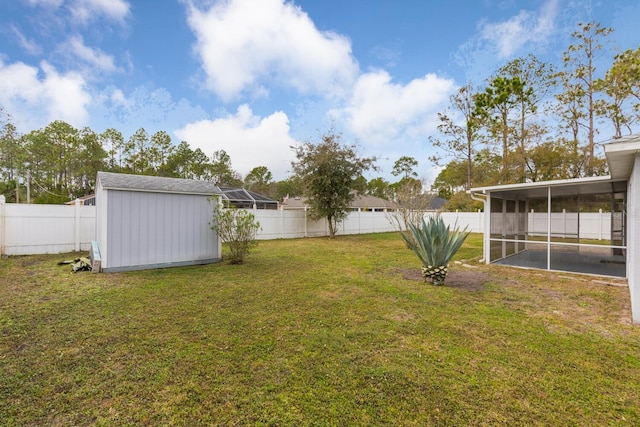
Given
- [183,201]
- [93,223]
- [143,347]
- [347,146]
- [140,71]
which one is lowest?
[143,347]

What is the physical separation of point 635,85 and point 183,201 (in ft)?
62.7

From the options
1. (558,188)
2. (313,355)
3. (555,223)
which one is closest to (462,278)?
(558,188)

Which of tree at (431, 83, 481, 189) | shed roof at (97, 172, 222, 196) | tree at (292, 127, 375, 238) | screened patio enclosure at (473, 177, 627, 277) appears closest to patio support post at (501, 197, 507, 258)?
screened patio enclosure at (473, 177, 627, 277)

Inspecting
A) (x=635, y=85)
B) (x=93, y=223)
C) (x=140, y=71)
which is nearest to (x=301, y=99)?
(x=140, y=71)

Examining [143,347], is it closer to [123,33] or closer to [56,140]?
[123,33]

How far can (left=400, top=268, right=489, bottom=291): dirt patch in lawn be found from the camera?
5.87 meters

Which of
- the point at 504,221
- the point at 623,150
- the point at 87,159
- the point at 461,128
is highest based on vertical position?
the point at 461,128

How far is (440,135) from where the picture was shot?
62.3 feet

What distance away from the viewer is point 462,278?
6.59 meters

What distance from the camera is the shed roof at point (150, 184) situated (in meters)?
6.75

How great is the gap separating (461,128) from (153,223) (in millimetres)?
18058

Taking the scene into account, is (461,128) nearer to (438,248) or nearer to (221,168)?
(438,248)

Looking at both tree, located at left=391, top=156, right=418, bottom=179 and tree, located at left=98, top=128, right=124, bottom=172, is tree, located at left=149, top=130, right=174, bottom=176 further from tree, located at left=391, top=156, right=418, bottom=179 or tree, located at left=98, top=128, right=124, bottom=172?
tree, located at left=391, top=156, right=418, bottom=179

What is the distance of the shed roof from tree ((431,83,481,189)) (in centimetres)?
1581
